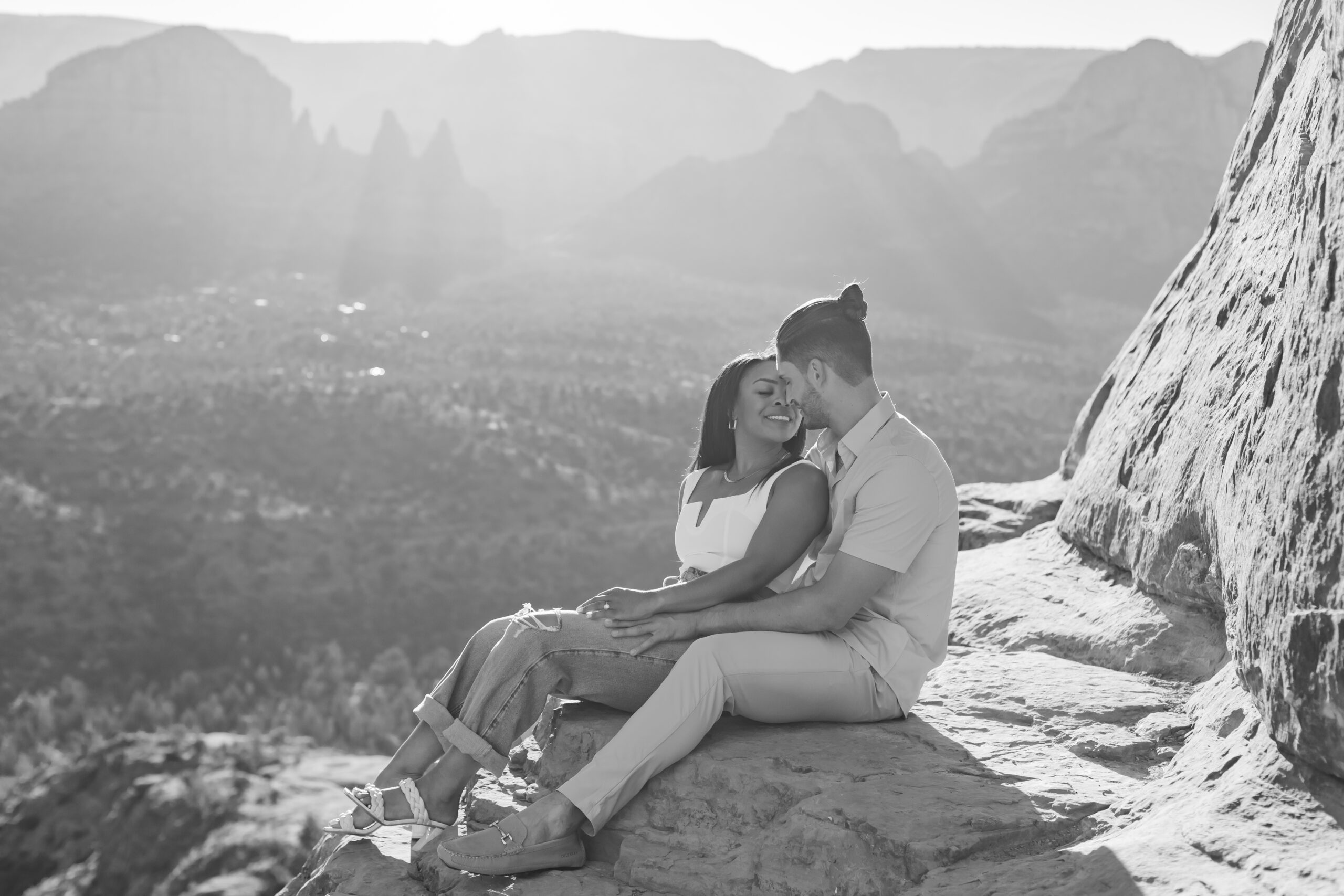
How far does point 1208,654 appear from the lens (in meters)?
4.47

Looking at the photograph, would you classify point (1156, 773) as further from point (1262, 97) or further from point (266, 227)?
point (266, 227)

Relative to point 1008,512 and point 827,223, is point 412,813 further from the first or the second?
point 827,223

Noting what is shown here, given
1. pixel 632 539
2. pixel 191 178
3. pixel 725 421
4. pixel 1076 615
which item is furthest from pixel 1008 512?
pixel 191 178

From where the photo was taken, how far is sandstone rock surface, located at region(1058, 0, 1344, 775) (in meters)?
2.77

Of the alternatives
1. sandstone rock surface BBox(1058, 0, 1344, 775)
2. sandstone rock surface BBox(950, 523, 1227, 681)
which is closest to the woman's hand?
sandstone rock surface BBox(1058, 0, 1344, 775)

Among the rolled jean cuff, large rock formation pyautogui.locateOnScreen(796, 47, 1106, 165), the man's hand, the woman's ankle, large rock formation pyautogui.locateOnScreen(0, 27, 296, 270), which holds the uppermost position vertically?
large rock formation pyautogui.locateOnScreen(796, 47, 1106, 165)

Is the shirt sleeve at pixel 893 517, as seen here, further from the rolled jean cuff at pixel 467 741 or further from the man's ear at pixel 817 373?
the rolled jean cuff at pixel 467 741

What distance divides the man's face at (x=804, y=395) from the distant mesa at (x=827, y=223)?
66.7 meters

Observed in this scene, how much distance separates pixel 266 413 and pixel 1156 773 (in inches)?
1262

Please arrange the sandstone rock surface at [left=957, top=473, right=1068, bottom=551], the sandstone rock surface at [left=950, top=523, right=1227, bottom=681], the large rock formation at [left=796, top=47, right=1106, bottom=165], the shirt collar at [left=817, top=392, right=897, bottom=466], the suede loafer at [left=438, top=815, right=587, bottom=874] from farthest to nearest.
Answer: the large rock formation at [left=796, top=47, right=1106, bottom=165] → the sandstone rock surface at [left=957, top=473, right=1068, bottom=551] → the sandstone rock surface at [left=950, top=523, right=1227, bottom=681] → the shirt collar at [left=817, top=392, right=897, bottom=466] → the suede loafer at [left=438, top=815, right=587, bottom=874]

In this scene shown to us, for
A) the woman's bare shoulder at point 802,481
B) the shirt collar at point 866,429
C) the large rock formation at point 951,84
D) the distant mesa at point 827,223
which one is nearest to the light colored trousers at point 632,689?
the woman's bare shoulder at point 802,481

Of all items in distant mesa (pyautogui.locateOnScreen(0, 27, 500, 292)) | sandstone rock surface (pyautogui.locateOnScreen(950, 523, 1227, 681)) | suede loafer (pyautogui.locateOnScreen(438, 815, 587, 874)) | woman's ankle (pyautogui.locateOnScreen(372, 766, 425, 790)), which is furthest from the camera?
distant mesa (pyautogui.locateOnScreen(0, 27, 500, 292))

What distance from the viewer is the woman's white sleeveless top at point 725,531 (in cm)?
385

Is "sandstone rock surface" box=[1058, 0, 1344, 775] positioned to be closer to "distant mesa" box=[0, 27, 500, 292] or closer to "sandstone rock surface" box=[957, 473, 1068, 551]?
"sandstone rock surface" box=[957, 473, 1068, 551]
